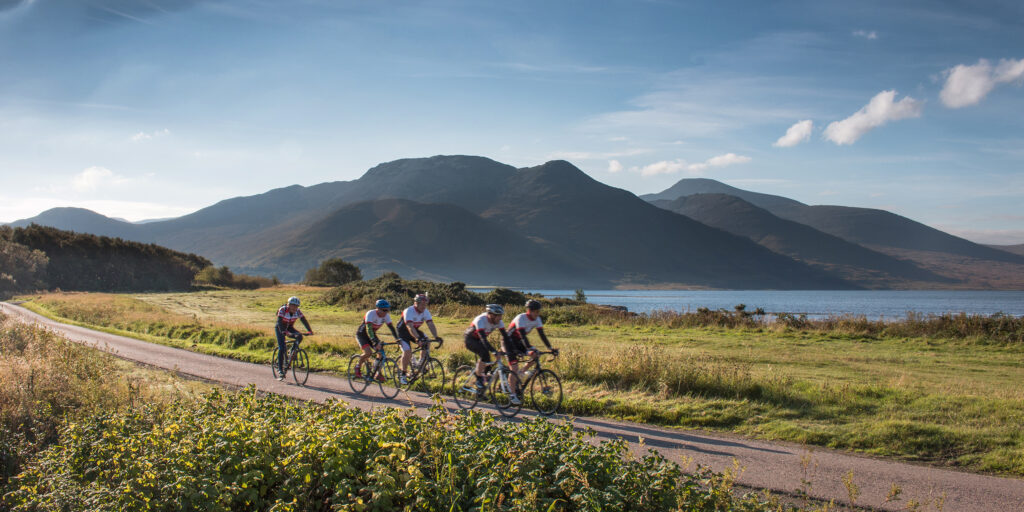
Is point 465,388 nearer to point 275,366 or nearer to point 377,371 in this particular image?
point 377,371

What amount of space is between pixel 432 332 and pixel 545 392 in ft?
8.95

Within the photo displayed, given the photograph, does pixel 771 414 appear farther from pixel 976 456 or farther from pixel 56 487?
pixel 56 487

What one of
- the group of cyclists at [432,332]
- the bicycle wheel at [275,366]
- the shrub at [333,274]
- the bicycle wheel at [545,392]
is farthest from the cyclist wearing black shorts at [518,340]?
the shrub at [333,274]

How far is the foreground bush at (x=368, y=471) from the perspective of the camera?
4816mm

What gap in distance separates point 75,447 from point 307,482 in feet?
11.0

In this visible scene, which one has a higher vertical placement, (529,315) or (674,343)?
(529,315)

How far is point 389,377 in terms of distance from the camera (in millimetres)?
14766

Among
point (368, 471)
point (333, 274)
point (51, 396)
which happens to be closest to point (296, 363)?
point (51, 396)

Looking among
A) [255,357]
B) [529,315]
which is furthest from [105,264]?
[529,315]

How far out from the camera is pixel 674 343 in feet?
92.1

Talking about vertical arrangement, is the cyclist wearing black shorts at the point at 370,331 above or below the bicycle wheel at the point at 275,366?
above

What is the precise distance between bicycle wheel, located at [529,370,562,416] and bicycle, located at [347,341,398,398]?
364 centimetres

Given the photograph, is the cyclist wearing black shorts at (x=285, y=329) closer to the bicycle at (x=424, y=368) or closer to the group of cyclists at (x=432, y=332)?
the group of cyclists at (x=432, y=332)

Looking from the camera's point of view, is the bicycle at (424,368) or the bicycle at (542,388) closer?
the bicycle at (542,388)
